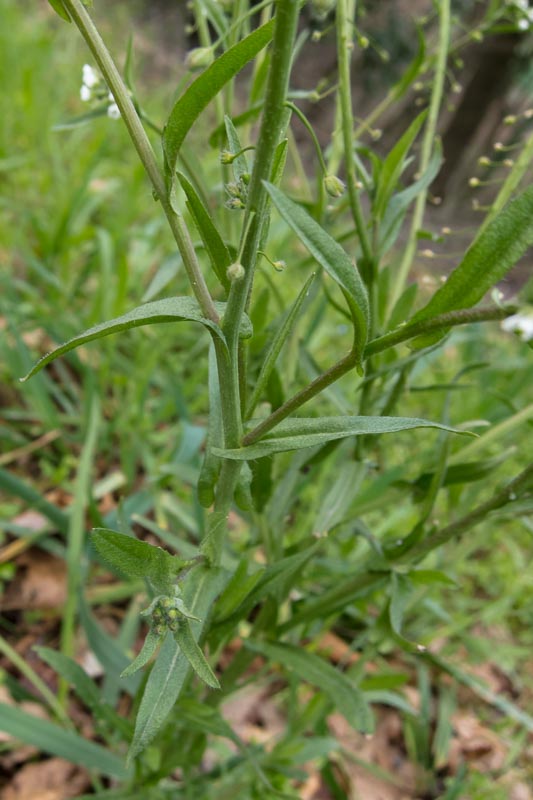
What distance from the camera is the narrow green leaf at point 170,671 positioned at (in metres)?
0.55

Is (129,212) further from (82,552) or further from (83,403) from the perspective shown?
(82,552)

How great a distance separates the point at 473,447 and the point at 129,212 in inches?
51.4

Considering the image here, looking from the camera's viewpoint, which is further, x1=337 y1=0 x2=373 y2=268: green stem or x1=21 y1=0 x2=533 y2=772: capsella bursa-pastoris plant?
x1=337 y1=0 x2=373 y2=268: green stem

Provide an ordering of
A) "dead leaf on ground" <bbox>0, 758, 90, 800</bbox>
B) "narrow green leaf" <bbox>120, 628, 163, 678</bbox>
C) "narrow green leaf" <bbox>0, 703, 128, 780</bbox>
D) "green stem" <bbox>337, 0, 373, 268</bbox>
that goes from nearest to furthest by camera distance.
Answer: "narrow green leaf" <bbox>120, 628, 163, 678</bbox> < "green stem" <bbox>337, 0, 373, 268</bbox> < "narrow green leaf" <bbox>0, 703, 128, 780</bbox> < "dead leaf on ground" <bbox>0, 758, 90, 800</bbox>

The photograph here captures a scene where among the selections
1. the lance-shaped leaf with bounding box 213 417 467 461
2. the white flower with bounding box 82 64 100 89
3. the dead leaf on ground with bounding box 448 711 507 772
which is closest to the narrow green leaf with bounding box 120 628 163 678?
the lance-shaped leaf with bounding box 213 417 467 461

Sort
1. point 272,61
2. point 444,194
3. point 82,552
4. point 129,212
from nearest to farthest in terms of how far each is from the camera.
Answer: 1. point 272,61
2. point 82,552
3. point 129,212
4. point 444,194

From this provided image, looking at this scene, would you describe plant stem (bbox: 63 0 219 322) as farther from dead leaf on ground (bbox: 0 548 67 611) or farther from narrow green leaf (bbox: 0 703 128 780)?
dead leaf on ground (bbox: 0 548 67 611)

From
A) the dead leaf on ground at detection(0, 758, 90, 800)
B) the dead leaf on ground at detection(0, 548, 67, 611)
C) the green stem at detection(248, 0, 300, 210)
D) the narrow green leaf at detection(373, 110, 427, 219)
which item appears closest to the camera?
the green stem at detection(248, 0, 300, 210)

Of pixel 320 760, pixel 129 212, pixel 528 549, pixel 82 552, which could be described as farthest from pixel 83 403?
pixel 528 549

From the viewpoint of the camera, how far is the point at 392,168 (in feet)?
2.33

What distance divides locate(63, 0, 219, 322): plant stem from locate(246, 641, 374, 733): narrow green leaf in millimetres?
441

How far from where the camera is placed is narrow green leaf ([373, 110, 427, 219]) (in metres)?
0.71

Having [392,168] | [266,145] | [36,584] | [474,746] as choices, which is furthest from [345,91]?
[474,746]

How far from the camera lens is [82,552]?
4.01ft
